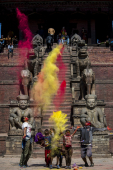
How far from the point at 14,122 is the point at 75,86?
593 centimetres

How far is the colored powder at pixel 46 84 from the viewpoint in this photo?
1820 centimetres

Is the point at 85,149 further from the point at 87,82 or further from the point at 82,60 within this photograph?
the point at 82,60

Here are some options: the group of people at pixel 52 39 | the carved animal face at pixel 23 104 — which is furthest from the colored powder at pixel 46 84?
the group of people at pixel 52 39

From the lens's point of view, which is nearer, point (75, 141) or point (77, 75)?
point (75, 141)

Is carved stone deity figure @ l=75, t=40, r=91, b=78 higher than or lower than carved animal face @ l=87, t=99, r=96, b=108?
higher

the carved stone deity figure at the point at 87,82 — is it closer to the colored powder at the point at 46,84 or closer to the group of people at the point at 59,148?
the colored powder at the point at 46,84

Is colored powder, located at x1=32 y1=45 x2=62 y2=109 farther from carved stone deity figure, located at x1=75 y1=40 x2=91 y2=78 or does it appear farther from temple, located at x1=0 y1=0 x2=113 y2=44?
temple, located at x1=0 y1=0 x2=113 y2=44

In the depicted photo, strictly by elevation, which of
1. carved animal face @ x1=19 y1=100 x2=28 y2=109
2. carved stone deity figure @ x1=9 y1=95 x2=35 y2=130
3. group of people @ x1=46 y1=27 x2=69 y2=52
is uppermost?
group of people @ x1=46 y1=27 x2=69 y2=52

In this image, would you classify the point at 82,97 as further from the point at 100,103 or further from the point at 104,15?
the point at 104,15

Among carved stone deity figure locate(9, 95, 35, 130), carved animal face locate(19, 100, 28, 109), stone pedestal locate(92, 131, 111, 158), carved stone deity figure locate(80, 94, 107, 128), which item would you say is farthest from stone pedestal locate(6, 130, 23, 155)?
stone pedestal locate(92, 131, 111, 158)

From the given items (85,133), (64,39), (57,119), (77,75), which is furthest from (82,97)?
(64,39)

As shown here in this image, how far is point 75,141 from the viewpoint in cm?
1517

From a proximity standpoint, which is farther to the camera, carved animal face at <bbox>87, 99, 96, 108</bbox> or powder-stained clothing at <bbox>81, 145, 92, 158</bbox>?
carved animal face at <bbox>87, 99, 96, 108</bbox>

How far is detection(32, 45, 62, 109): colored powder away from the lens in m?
18.2
